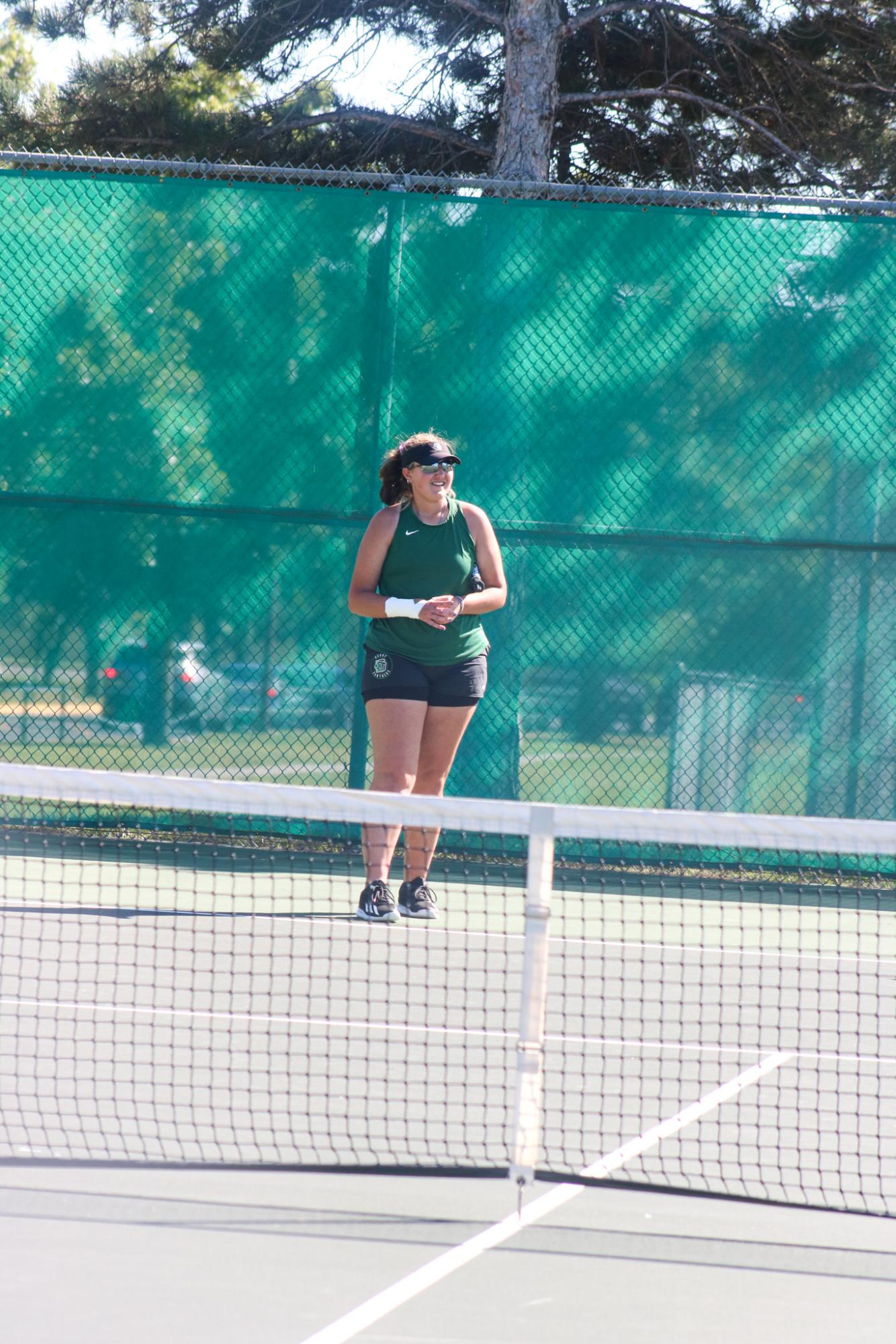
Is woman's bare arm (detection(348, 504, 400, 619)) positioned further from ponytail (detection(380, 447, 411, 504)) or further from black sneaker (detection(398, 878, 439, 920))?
black sneaker (detection(398, 878, 439, 920))

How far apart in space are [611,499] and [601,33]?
487 cm

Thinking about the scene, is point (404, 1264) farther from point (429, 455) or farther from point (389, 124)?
point (389, 124)

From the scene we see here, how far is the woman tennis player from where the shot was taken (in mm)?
5602

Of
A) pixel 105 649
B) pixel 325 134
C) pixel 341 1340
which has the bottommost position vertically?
pixel 341 1340

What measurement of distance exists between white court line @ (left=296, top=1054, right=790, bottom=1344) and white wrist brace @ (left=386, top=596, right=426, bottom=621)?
2.12m

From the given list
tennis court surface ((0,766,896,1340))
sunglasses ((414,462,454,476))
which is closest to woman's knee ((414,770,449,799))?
tennis court surface ((0,766,896,1340))

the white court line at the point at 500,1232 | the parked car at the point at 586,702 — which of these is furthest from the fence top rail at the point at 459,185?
the white court line at the point at 500,1232

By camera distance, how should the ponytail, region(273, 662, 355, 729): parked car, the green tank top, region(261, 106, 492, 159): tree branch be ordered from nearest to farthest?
the green tank top < the ponytail < region(273, 662, 355, 729): parked car < region(261, 106, 492, 159): tree branch

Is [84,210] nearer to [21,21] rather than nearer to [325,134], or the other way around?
[325,134]

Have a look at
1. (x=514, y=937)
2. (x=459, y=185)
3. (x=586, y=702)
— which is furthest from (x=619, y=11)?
(x=514, y=937)

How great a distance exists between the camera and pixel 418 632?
5664mm

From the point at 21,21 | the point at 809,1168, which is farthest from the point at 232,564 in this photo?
the point at 21,21

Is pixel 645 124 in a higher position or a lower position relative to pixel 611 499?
higher

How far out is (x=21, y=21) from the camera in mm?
11523
